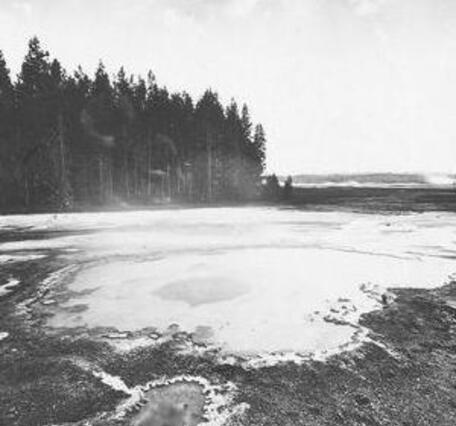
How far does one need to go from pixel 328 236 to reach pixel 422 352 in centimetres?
1338

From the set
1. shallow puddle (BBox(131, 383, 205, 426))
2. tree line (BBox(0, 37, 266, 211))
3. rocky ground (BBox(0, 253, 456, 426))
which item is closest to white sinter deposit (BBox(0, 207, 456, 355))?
rocky ground (BBox(0, 253, 456, 426))

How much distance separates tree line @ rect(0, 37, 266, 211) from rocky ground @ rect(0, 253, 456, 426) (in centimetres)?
3216

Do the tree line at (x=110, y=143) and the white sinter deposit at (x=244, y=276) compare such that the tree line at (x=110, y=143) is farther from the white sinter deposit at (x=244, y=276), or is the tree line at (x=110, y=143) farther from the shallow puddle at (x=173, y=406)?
the shallow puddle at (x=173, y=406)

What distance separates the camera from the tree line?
39.4 metres

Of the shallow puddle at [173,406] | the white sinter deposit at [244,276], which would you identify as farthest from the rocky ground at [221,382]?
the white sinter deposit at [244,276]

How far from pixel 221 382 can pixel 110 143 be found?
42823 mm

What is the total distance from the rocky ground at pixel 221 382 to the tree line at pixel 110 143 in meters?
32.2

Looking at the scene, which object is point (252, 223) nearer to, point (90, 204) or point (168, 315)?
point (168, 315)

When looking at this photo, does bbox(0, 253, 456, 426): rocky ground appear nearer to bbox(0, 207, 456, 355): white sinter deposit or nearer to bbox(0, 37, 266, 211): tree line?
bbox(0, 207, 456, 355): white sinter deposit

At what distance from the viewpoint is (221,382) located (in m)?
5.96

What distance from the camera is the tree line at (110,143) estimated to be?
39.4 meters

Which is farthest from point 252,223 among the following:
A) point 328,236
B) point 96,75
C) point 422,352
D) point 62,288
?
point 96,75

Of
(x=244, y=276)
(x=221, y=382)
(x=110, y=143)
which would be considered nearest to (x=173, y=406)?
(x=221, y=382)

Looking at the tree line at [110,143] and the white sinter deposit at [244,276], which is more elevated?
the tree line at [110,143]
